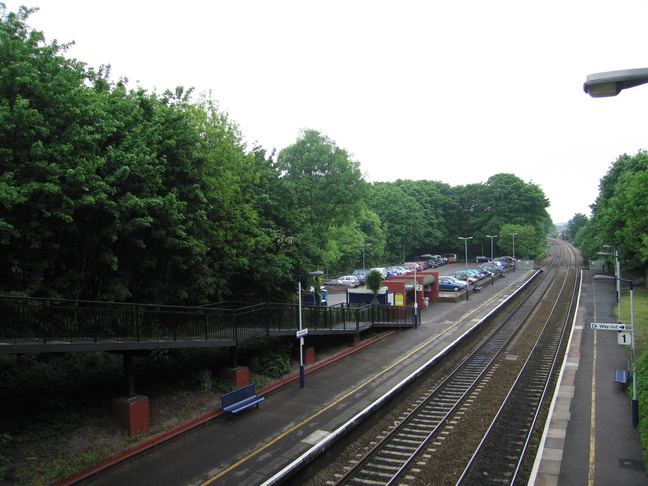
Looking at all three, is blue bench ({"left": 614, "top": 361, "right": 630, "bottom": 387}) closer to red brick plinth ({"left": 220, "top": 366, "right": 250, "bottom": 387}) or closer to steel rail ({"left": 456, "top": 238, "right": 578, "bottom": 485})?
steel rail ({"left": 456, "top": 238, "right": 578, "bottom": 485})

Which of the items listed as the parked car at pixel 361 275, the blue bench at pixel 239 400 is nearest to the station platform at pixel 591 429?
the blue bench at pixel 239 400

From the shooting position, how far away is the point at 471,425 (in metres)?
13.9

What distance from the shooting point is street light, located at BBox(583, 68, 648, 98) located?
380 centimetres

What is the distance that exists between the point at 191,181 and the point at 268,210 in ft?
24.2

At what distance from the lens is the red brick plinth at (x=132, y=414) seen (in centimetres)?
1153

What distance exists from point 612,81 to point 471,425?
1237 centimetres

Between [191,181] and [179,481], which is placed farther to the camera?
[191,181]

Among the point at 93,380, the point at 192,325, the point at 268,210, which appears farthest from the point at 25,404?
the point at 268,210

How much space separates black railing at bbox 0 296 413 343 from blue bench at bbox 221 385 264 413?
165cm

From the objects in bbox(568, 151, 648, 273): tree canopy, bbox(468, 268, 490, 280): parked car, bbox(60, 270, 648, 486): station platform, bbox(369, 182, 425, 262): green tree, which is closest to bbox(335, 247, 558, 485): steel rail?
bbox(60, 270, 648, 486): station platform

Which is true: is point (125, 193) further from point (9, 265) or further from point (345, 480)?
point (345, 480)

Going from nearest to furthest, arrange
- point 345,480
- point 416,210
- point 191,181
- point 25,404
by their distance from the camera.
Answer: point 345,480 → point 25,404 → point 191,181 → point 416,210

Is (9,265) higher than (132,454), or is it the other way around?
(9,265)

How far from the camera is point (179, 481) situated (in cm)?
982
